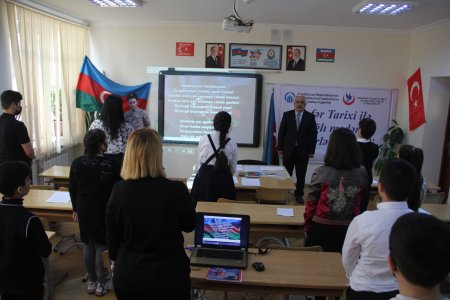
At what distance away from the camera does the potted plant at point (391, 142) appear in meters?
6.59

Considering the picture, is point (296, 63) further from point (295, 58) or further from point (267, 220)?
point (267, 220)

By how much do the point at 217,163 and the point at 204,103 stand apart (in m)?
3.43

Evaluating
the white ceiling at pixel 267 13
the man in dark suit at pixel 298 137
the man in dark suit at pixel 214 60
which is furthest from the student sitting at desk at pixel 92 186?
the man in dark suit at pixel 214 60

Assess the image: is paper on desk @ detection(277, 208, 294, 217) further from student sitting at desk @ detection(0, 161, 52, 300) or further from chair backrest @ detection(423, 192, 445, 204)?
student sitting at desk @ detection(0, 161, 52, 300)

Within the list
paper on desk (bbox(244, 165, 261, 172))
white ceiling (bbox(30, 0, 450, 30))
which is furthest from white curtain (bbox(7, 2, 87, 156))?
paper on desk (bbox(244, 165, 261, 172))

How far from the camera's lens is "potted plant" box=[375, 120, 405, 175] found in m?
6.59

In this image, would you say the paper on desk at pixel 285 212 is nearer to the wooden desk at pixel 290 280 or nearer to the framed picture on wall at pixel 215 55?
the wooden desk at pixel 290 280

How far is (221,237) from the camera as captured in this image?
2420 mm

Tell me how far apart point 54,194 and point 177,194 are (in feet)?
8.00

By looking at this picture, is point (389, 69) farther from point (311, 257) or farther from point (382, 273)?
point (382, 273)

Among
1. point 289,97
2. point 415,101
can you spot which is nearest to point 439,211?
point 415,101

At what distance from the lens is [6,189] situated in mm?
2018

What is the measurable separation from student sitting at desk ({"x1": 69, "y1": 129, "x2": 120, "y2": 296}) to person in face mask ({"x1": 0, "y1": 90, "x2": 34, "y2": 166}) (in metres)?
1.31

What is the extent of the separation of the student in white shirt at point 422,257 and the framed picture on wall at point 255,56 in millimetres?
5916
